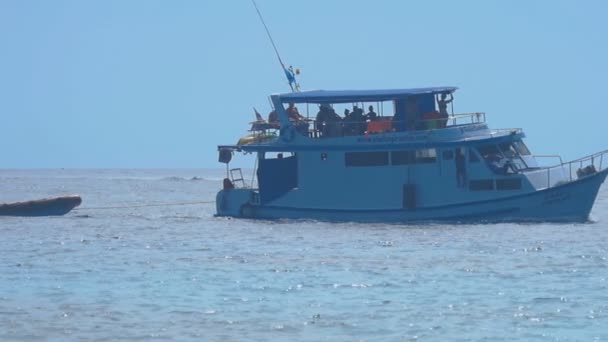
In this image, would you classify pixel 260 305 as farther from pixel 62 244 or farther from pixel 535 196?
pixel 535 196

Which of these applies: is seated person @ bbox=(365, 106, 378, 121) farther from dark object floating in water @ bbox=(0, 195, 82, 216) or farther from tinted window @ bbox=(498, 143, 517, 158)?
dark object floating in water @ bbox=(0, 195, 82, 216)

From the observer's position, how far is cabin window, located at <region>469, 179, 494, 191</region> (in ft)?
124

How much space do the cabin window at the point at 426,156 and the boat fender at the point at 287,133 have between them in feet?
13.4

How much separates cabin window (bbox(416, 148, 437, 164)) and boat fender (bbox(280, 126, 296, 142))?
4081 mm

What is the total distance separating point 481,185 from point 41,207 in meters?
17.3

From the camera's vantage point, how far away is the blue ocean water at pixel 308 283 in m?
20.6

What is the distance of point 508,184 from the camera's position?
1480 inches

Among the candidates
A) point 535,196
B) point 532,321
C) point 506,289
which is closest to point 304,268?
point 506,289

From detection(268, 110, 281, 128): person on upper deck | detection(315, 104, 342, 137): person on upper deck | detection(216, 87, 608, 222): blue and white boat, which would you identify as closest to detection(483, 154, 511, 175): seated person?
detection(216, 87, 608, 222): blue and white boat

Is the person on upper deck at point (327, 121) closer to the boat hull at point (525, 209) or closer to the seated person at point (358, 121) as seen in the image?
the seated person at point (358, 121)

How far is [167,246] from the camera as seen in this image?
34.4 m

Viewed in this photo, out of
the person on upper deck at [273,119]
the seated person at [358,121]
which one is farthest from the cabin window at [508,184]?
the person on upper deck at [273,119]

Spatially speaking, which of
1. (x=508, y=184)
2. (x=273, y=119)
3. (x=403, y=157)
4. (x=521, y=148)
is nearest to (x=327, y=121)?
(x=273, y=119)

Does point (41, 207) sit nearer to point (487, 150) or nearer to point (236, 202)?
point (236, 202)
